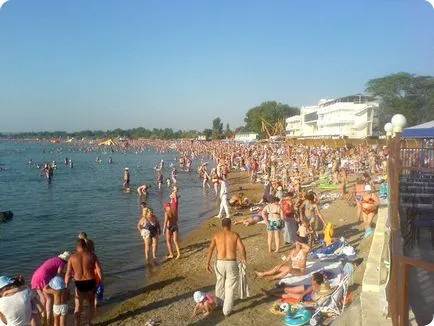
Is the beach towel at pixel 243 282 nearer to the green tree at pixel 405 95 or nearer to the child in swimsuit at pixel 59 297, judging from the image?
the child in swimsuit at pixel 59 297

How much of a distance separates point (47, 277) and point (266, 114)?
68.8 m

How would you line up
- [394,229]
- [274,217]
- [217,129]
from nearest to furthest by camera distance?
1. [394,229]
2. [274,217]
3. [217,129]

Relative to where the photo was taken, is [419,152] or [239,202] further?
[239,202]

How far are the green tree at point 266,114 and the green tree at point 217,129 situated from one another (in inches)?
721

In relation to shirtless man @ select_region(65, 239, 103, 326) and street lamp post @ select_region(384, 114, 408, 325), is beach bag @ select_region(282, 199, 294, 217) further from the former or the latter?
street lamp post @ select_region(384, 114, 408, 325)

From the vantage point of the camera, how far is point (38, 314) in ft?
16.3

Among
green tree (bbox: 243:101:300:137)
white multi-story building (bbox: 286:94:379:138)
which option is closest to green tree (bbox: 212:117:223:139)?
green tree (bbox: 243:101:300:137)

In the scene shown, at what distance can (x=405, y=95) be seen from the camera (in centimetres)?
4422

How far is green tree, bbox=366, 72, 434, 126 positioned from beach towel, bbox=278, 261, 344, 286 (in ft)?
103

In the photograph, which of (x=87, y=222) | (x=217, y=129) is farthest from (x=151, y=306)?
(x=217, y=129)

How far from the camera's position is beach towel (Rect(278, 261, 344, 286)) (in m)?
7.18

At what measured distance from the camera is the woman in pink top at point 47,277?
5875 mm

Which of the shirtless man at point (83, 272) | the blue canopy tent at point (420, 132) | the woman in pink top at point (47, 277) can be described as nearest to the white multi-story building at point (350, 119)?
the blue canopy tent at point (420, 132)

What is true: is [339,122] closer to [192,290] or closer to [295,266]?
[295,266]
